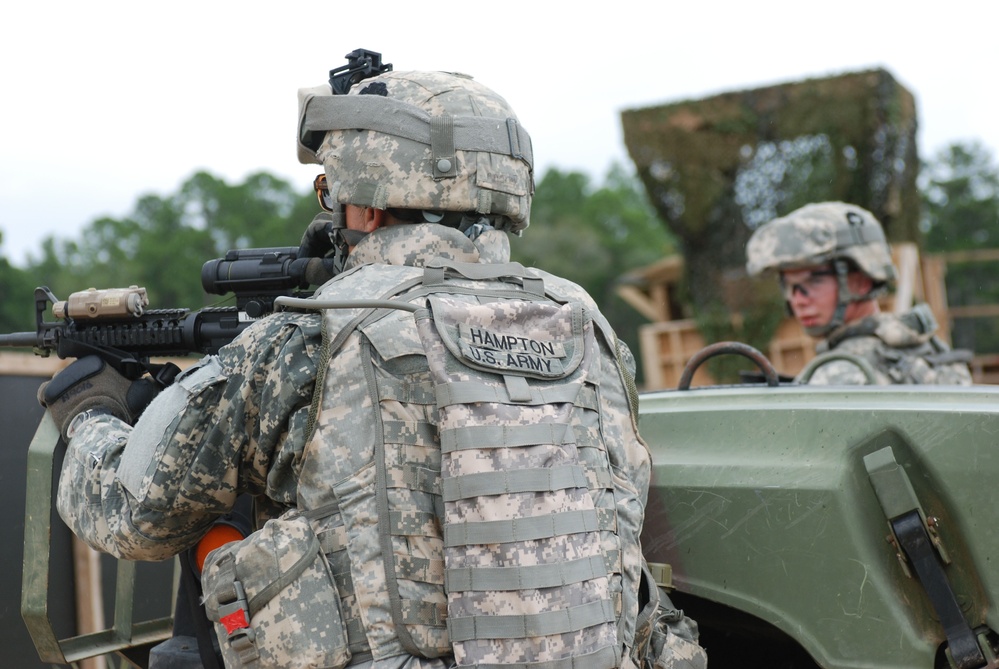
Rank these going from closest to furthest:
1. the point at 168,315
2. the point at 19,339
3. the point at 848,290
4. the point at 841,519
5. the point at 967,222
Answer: the point at 841,519, the point at 168,315, the point at 19,339, the point at 848,290, the point at 967,222

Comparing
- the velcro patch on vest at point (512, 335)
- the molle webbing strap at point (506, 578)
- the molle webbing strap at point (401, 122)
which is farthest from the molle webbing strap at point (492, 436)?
the molle webbing strap at point (401, 122)

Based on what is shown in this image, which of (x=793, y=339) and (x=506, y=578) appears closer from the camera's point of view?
(x=506, y=578)

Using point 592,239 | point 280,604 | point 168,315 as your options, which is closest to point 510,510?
point 280,604

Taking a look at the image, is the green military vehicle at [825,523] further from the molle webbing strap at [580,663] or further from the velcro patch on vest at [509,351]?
the velcro patch on vest at [509,351]

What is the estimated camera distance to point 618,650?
2.24 meters

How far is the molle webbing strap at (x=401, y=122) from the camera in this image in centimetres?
250

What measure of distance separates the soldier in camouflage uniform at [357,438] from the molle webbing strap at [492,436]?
7cm

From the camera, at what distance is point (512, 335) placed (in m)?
2.31

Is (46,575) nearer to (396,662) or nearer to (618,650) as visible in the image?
(396,662)

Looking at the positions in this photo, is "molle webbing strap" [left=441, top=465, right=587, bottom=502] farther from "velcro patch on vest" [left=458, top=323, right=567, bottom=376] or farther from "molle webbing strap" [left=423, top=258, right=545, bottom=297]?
"molle webbing strap" [left=423, top=258, right=545, bottom=297]

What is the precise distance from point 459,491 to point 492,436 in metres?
0.12

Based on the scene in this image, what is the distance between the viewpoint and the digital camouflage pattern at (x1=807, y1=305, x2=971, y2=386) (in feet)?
15.5

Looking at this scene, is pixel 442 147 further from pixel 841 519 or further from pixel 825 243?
pixel 825 243

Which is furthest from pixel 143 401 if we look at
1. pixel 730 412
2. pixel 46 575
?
pixel 730 412
